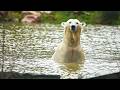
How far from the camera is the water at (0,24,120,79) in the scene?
2.04 meters

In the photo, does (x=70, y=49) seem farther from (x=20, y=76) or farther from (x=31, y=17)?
(x=20, y=76)

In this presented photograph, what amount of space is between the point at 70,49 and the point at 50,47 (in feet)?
1.02

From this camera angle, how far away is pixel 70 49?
7.98 feet

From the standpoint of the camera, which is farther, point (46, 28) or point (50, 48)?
point (46, 28)

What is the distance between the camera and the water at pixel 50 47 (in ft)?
6.68

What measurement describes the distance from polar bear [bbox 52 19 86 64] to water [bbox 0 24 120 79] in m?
0.06

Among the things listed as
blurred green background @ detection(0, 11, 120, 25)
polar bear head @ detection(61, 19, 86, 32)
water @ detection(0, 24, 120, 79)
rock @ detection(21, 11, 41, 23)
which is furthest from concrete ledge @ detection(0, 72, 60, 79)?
rock @ detection(21, 11, 41, 23)

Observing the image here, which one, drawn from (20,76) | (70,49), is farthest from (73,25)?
(20,76)

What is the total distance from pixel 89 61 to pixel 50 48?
0.51 m

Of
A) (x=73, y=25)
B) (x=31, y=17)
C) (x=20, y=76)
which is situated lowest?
(x=20, y=76)
